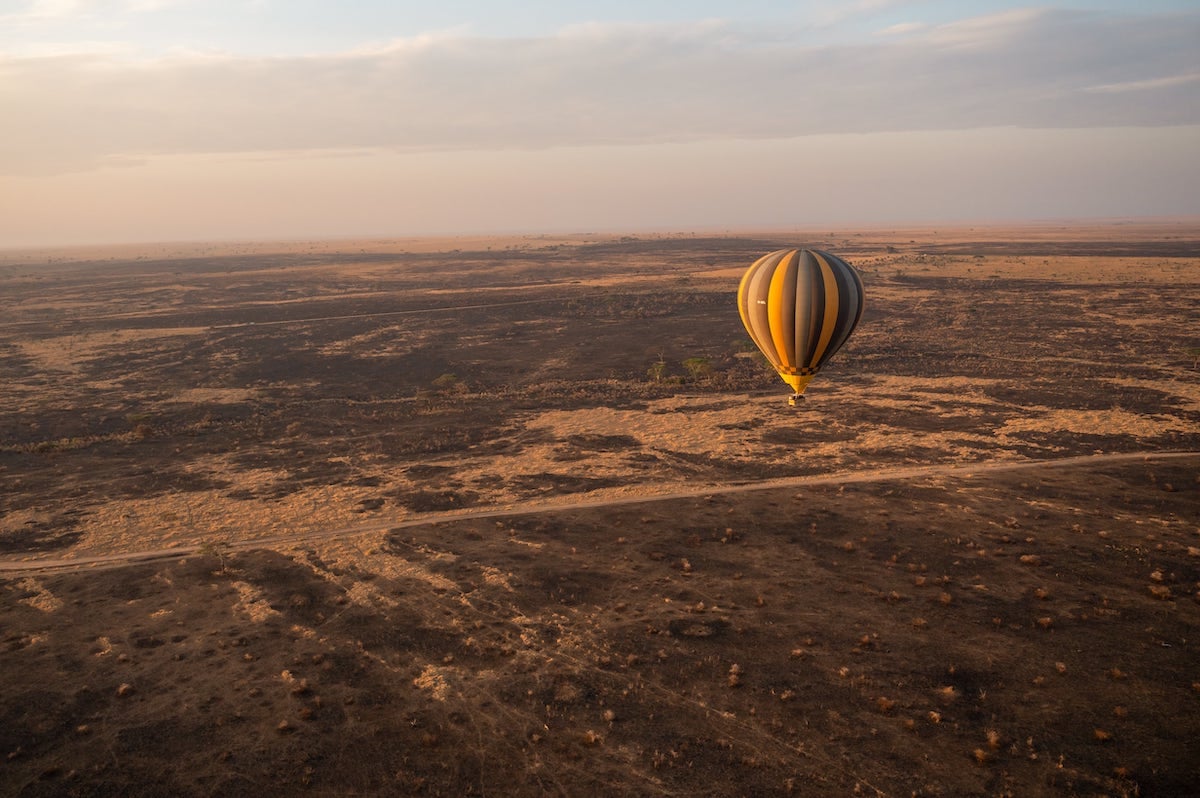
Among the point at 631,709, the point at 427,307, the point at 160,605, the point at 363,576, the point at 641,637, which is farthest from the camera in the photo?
the point at 427,307

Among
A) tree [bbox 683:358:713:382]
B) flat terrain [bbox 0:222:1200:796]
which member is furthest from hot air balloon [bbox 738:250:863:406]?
tree [bbox 683:358:713:382]

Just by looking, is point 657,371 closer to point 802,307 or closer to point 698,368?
point 698,368

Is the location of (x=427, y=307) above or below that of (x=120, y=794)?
above

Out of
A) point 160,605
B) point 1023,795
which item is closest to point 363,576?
point 160,605

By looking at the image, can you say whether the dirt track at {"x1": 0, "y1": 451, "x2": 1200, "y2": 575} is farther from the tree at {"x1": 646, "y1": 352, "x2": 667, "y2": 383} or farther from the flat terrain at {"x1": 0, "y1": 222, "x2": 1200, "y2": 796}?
the tree at {"x1": 646, "y1": 352, "x2": 667, "y2": 383}

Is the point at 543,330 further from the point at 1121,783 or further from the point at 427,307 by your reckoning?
the point at 1121,783

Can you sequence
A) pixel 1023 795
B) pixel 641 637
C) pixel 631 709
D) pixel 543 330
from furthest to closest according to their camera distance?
pixel 543 330 → pixel 641 637 → pixel 631 709 → pixel 1023 795
